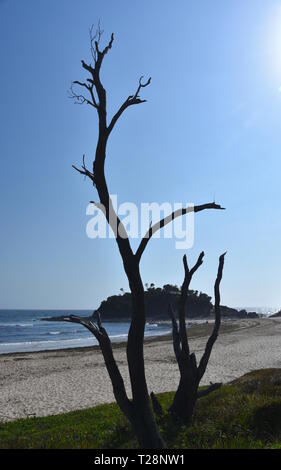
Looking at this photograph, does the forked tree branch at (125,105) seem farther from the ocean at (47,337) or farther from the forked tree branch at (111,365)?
the ocean at (47,337)

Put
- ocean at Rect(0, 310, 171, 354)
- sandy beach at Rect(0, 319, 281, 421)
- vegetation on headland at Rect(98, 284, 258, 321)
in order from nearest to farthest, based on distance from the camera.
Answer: sandy beach at Rect(0, 319, 281, 421), ocean at Rect(0, 310, 171, 354), vegetation on headland at Rect(98, 284, 258, 321)

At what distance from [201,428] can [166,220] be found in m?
4.17

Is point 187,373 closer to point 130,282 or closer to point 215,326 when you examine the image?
point 215,326

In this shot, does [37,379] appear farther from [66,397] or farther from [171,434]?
[171,434]

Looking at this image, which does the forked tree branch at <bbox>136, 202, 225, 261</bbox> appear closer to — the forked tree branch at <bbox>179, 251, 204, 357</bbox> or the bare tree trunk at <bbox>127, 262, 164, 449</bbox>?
the bare tree trunk at <bbox>127, 262, 164, 449</bbox>

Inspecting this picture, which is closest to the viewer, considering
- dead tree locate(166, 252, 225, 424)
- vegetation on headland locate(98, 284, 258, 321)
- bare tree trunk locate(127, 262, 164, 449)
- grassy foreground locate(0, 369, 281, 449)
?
bare tree trunk locate(127, 262, 164, 449)

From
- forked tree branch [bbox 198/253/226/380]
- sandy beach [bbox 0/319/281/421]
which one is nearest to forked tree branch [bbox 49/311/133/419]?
forked tree branch [bbox 198/253/226/380]

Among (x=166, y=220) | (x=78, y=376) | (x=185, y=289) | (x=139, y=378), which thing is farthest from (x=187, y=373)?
(x=78, y=376)

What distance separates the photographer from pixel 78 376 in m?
24.2

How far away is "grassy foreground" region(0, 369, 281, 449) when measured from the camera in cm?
777

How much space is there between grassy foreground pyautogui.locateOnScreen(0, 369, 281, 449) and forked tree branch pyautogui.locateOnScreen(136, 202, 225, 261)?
3.49 meters

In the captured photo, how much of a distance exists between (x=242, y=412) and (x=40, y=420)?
228 inches
